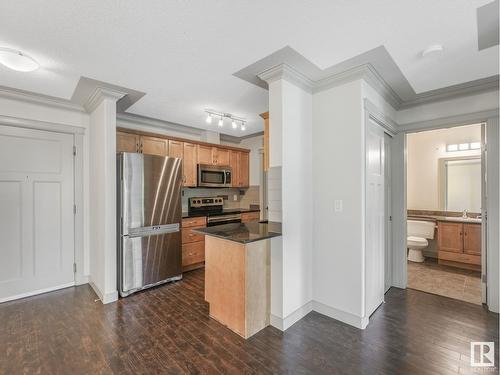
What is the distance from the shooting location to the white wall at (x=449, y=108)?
109 inches

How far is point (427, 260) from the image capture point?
4.64 meters

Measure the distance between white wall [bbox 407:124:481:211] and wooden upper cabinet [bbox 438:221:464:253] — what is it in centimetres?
61

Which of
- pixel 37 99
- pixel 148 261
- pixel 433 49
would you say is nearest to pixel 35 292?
pixel 148 261

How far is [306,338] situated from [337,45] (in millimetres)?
2588

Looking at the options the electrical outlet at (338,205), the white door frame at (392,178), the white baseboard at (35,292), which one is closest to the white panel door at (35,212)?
the white baseboard at (35,292)

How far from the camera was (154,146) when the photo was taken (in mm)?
4113

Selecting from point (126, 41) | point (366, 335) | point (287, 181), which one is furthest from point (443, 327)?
point (126, 41)

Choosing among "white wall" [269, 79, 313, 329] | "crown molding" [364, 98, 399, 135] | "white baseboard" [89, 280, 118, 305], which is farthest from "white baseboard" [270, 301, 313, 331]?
"crown molding" [364, 98, 399, 135]

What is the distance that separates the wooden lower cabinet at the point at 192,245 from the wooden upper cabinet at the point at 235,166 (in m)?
1.34

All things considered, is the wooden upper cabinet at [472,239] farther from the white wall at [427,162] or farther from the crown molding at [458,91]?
the crown molding at [458,91]

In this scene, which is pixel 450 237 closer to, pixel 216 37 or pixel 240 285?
pixel 240 285

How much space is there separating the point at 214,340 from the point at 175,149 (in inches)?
125

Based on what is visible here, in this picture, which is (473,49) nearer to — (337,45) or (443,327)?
(337,45)

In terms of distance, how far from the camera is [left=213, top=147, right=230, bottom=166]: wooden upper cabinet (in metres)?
5.00
